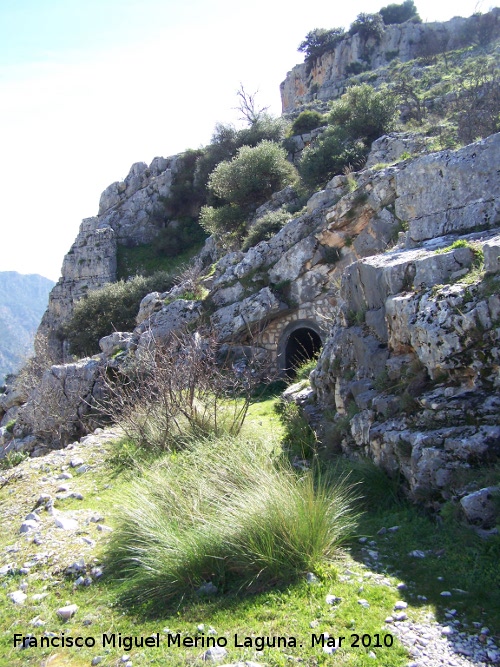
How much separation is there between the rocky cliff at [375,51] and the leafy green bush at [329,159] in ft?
76.2

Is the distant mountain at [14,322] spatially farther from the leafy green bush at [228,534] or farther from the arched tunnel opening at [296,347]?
the leafy green bush at [228,534]

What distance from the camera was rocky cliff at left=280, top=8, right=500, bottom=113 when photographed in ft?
155

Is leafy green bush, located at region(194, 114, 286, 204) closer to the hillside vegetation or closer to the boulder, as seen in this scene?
the hillside vegetation

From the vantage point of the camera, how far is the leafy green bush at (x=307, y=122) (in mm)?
34531

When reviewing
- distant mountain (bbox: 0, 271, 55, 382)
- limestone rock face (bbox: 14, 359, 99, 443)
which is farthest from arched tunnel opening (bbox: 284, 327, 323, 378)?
distant mountain (bbox: 0, 271, 55, 382)

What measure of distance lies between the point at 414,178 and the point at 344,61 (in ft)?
172

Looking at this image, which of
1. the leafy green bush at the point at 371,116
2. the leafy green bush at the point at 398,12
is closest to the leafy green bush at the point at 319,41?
the leafy green bush at the point at 398,12

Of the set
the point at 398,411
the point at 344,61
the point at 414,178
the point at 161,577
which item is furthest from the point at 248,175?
the point at 344,61

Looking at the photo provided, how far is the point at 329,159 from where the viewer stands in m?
23.8

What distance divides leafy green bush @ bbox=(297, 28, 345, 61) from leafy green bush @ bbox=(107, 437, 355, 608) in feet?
199

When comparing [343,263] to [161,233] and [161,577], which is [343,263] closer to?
[161,577]

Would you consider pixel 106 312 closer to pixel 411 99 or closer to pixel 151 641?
pixel 411 99

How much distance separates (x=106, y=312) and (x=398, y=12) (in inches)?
2161

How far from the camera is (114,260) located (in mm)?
33656
